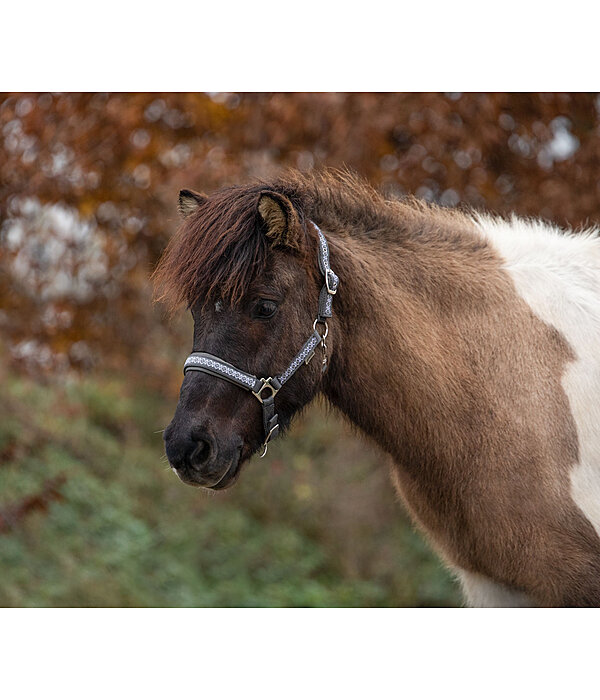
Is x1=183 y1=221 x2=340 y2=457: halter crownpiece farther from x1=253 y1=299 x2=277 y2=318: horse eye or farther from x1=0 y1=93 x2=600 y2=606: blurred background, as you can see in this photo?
x1=0 y1=93 x2=600 y2=606: blurred background

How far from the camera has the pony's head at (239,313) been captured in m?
2.74

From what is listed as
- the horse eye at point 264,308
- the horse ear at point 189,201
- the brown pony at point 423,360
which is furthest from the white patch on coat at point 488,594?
the horse ear at point 189,201

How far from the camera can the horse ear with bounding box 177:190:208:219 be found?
3252 mm

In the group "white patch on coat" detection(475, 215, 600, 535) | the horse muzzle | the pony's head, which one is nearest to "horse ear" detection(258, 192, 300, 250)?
the pony's head

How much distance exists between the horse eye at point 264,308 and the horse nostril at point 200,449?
0.55 m

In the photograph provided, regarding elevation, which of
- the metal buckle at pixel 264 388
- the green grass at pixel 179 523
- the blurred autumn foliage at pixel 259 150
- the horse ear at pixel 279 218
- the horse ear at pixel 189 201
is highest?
the blurred autumn foliage at pixel 259 150

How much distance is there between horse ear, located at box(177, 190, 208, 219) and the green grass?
4.52m

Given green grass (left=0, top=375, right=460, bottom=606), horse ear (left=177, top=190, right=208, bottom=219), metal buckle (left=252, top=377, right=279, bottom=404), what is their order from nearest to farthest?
metal buckle (left=252, top=377, right=279, bottom=404) → horse ear (left=177, top=190, right=208, bottom=219) → green grass (left=0, top=375, right=460, bottom=606)

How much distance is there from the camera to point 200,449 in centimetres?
271

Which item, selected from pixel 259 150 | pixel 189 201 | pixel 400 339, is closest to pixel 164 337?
pixel 259 150

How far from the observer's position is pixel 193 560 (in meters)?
7.91

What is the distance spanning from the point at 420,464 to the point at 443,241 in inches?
44.0

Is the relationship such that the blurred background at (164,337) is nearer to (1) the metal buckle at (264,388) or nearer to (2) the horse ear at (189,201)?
(2) the horse ear at (189,201)

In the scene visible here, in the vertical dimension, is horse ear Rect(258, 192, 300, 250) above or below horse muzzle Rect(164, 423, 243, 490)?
above
